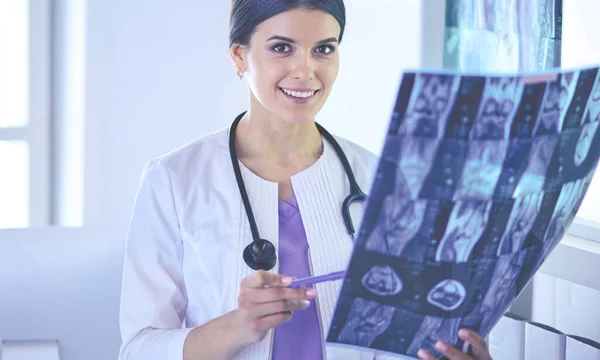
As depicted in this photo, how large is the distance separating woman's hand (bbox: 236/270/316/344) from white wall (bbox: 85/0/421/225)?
1189mm

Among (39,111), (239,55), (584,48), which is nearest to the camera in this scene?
(239,55)

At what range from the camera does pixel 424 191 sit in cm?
84

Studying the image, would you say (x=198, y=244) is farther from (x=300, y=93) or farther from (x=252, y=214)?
(x=300, y=93)

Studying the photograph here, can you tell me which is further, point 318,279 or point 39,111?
point 39,111

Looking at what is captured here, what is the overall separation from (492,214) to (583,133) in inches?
5.4

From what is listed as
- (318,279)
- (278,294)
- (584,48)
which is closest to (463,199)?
(318,279)

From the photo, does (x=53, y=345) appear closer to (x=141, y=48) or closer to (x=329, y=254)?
(x=141, y=48)

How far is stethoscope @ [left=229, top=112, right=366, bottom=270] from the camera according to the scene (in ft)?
4.17

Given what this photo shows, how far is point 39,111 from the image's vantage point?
2.65m

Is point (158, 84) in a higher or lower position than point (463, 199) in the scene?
higher

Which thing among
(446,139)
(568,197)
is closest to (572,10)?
(568,197)

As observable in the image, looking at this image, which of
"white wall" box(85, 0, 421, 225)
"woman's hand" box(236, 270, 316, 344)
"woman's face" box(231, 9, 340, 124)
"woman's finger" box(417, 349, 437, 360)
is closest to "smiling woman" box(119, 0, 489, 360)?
"woman's face" box(231, 9, 340, 124)

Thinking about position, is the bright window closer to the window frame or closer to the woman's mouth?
the woman's mouth

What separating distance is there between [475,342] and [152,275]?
1.80 feet
